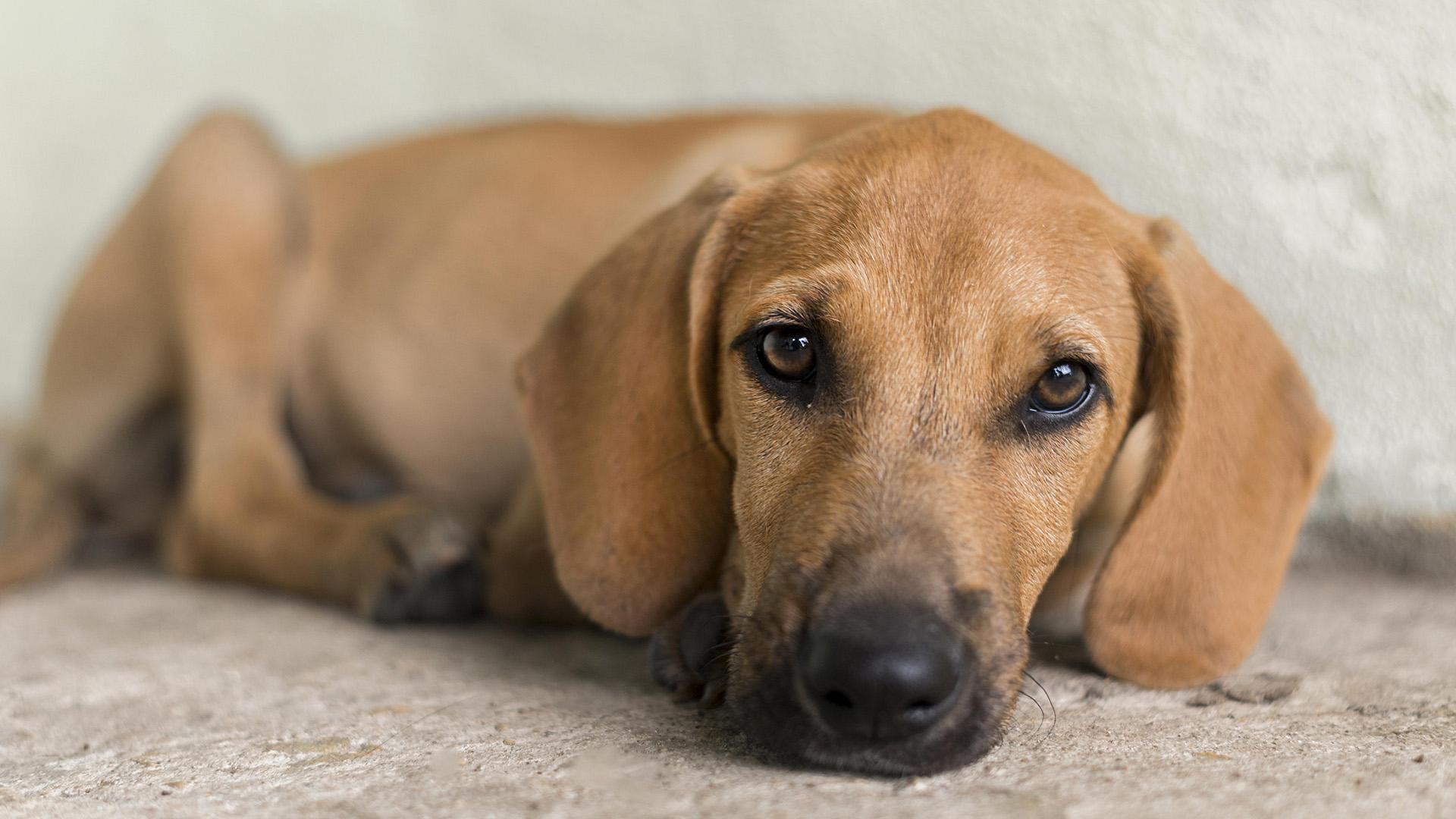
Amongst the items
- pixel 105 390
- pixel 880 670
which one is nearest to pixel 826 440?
pixel 880 670

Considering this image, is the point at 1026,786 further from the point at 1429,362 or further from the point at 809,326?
the point at 1429,362

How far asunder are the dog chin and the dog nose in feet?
0.09

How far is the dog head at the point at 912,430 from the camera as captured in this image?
2139 millimetres

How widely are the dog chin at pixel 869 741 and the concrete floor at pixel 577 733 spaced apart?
0.04m

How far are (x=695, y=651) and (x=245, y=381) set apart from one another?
238 centimetres

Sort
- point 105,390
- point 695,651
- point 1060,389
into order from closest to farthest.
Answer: point 1060,389, point 695,651, point 105,390

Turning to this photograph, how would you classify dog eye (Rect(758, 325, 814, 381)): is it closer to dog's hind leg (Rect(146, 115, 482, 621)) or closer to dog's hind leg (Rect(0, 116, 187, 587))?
dog's hind leg (Rect(146, 115, 482, 621))

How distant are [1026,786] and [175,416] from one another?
3.88m

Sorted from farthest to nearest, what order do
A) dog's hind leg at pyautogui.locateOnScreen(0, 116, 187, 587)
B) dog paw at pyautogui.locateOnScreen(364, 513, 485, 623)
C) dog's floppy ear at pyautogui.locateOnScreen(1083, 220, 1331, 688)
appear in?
dog's hind leg at pyautogui.locateOnScreen(0, 116, 187, 587)
dog paw at pyautogui.locateOnScreen(364, 513, 485, 623)
dog's floppy ear at pyautogui.locateOnScreen(1083, 220, 1331, 688)

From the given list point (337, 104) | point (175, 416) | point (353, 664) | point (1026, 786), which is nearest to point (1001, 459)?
point (1026, 786)

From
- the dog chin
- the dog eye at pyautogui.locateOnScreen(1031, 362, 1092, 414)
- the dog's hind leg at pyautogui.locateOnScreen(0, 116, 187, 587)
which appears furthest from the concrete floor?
the dog's hind leg at pyautogui.locateOnScreen(0, 116, 187, 587)

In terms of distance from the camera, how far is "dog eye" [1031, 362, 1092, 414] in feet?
8.29

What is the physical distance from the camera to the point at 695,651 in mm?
2721

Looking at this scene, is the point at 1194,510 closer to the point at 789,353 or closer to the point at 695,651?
the point at 789,353
